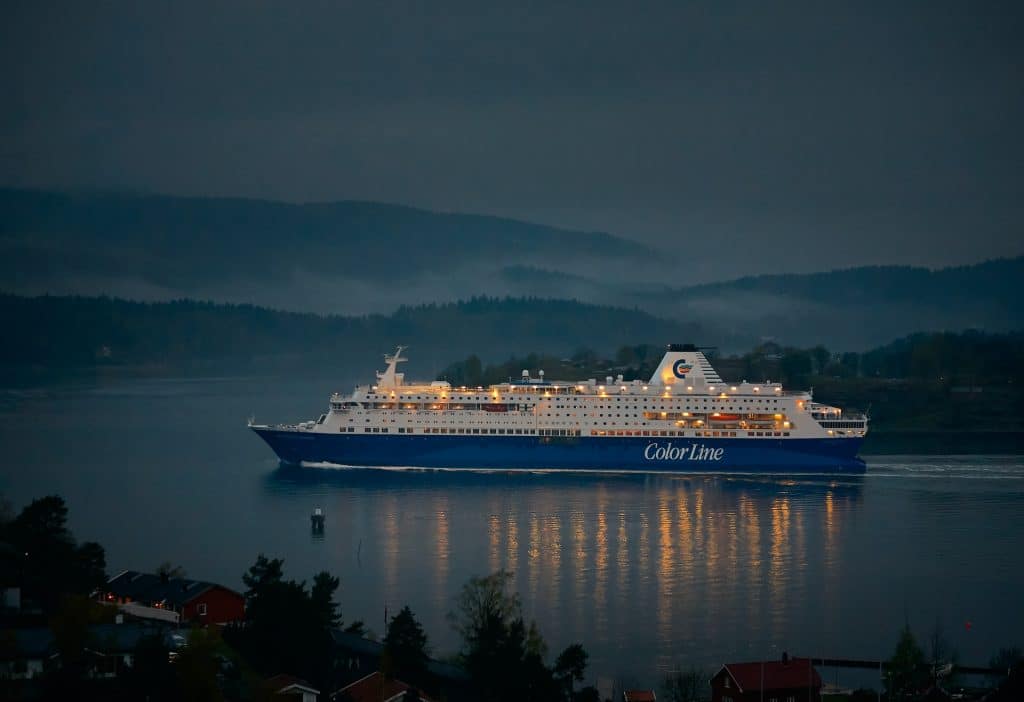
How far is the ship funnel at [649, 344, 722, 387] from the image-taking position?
34312mm

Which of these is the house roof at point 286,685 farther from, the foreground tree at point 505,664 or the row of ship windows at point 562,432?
the row of ship windows at point 562,432

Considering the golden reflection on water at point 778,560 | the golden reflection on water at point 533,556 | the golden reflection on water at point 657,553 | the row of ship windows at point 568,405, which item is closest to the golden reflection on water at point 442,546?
the golden reflection on water at point 657,553

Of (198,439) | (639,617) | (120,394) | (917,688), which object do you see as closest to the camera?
(917,688)

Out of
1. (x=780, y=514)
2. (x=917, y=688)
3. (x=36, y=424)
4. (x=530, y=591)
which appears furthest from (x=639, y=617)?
(x=36, y=424)

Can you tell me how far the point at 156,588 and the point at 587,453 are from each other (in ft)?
60.0

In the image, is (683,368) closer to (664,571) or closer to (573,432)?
(573,432)

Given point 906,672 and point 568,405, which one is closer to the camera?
point 906,672

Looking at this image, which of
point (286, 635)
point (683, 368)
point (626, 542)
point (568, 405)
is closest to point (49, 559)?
point (286, 635)

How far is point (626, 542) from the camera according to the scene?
2369 centimetres

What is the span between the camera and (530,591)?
19.6 meters

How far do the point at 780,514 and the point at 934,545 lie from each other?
4.14m

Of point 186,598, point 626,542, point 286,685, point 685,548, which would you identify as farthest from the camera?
point 626,542

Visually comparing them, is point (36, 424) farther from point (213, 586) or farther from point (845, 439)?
point (213, 586)

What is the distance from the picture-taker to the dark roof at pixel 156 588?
1538 cm
